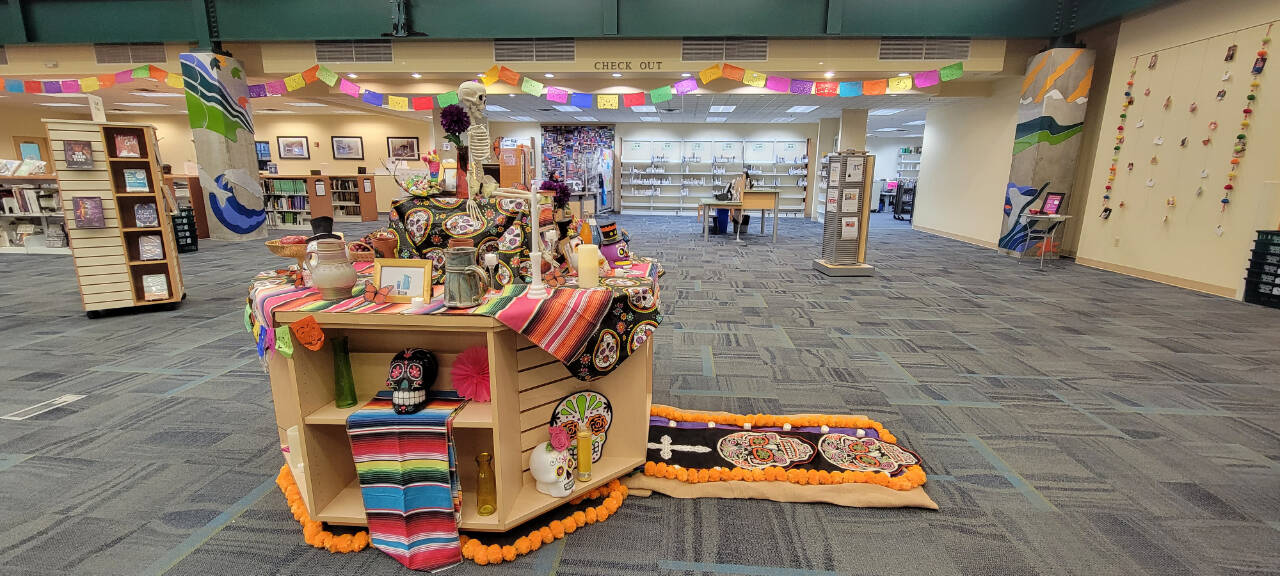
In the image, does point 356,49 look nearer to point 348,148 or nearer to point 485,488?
point 348,148

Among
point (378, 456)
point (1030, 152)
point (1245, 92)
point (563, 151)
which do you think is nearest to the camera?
point (378, 456)

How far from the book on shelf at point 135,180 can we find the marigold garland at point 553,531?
463 cm

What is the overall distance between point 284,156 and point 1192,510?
18.6 m

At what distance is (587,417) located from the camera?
2.00 m

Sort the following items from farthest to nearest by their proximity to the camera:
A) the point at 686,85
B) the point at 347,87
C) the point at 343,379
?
the point at 347,87 < the point at 686,85 < the point at 343,379

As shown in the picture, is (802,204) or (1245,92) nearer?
(1245,92)

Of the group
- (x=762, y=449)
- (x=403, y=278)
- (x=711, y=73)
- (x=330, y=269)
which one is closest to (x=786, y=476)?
(x=762, y=449)

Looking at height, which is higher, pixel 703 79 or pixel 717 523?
pixel 703 79

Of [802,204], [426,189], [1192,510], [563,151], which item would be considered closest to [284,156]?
[563,151]

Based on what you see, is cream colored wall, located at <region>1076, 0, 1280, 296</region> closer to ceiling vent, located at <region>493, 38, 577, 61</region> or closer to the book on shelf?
ceiling vent, located at <region>493, 38, 577, 61</region>

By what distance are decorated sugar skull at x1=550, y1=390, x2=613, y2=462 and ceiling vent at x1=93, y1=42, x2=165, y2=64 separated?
10.4 metres

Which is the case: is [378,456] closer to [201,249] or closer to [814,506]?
[814,506]

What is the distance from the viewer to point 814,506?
1990 millimetres

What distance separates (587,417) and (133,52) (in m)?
10.8
